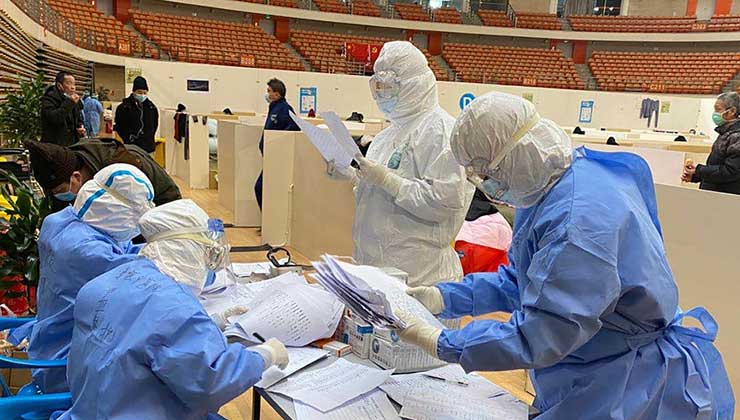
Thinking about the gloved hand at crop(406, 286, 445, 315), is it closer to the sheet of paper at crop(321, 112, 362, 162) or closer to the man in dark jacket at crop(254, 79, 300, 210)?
the sheet of paper at crop(321, 112, 362, 162)

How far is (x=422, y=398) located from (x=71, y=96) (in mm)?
4869

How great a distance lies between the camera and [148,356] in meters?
1.12

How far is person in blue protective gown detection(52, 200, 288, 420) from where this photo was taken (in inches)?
44.0

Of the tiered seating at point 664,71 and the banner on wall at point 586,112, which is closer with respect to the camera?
the banner on wall at point 586,112

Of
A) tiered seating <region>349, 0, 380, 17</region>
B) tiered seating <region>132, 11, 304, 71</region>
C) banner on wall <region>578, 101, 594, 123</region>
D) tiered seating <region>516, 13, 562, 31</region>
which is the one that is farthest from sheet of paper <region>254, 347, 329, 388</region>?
tiered seating <region>516, 13, 562, 31</region>

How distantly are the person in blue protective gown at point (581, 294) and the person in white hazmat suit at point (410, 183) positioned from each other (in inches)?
34.0

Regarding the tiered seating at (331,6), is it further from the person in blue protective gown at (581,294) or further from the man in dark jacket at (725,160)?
the person in blue protective gown at (581,294)

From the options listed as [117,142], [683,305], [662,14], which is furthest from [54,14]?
[662,14]

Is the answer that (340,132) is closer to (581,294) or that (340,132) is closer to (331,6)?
(581,294)

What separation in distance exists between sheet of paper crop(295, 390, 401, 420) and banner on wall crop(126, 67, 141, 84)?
10390mm

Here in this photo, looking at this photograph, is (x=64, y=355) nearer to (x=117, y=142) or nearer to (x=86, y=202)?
(x=86, y=202)

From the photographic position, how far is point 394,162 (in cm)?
221

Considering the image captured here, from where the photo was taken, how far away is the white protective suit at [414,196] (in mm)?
2080

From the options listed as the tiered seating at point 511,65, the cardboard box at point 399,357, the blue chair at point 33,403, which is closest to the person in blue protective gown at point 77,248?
the blue chair at point 33,403
